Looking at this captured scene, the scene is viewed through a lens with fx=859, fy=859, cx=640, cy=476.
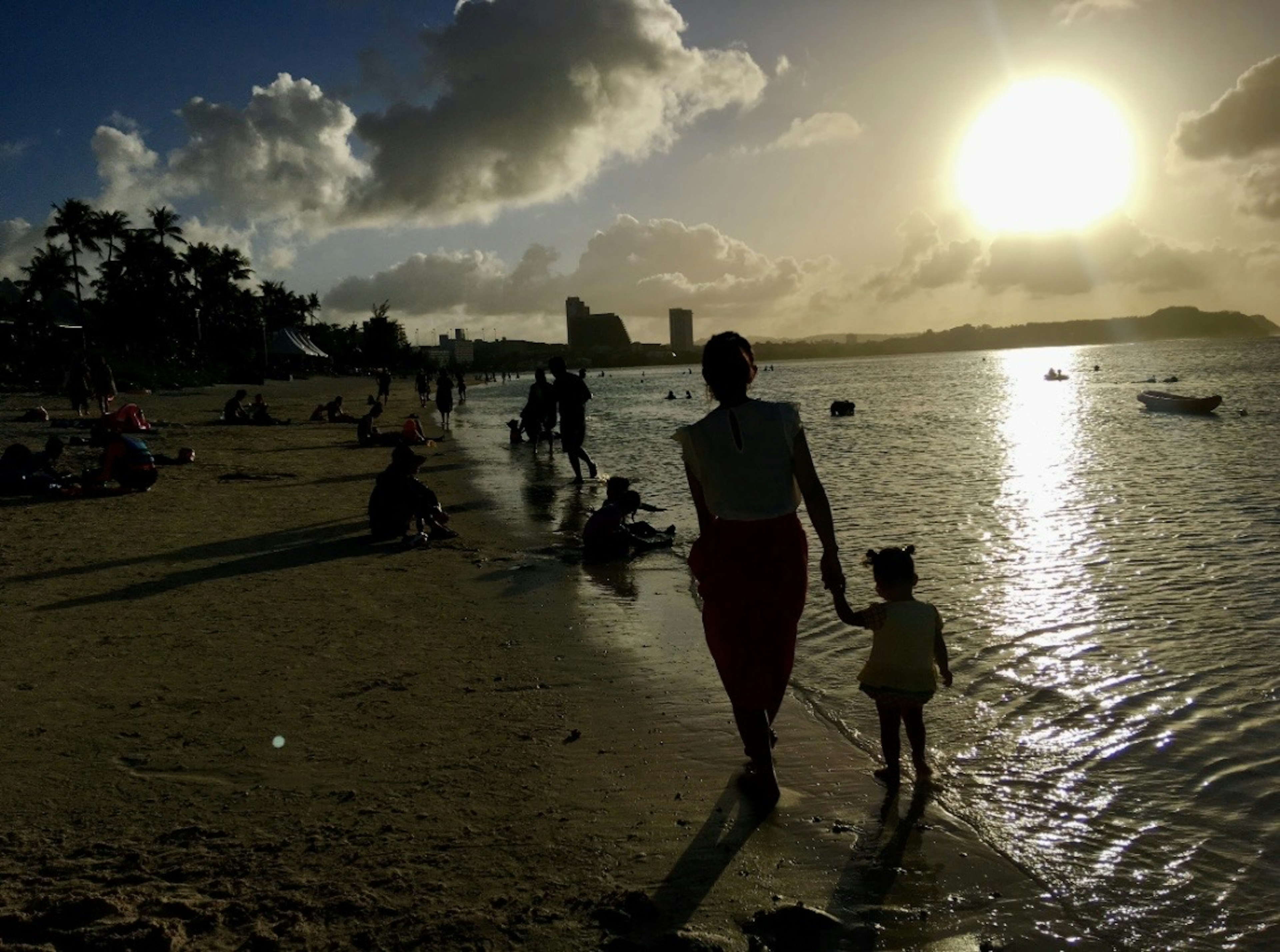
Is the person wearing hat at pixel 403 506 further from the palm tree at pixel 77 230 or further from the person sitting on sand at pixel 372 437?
the palm tree at pixel 77 230

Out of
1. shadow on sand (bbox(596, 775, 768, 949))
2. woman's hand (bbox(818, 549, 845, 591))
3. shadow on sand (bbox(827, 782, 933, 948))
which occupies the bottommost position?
shadow on sand (bbox(827, 782, 933, 948))

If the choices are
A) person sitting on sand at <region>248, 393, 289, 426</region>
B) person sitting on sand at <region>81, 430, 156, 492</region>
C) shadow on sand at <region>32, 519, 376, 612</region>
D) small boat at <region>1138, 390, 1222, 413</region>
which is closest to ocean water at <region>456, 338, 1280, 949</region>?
shadow on sand at <region>32, 519, 376, 612</region>

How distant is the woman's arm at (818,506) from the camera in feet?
12.0

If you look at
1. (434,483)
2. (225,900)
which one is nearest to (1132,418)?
(434,483)

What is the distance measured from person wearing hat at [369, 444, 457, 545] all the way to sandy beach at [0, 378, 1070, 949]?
2234 millimetres

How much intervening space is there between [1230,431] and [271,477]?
89.9ft

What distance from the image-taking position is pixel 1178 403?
116 ft

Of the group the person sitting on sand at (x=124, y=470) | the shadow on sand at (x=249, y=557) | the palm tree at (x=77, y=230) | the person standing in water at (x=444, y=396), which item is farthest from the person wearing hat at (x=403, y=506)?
the palm tree at (x=77, y=230)

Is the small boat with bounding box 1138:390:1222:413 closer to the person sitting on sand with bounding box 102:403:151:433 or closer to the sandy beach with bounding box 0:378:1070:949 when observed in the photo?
the sandy beach with bounding box 0:378:1070:949

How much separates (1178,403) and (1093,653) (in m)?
35.0

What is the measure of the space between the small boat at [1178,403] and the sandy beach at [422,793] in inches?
1313

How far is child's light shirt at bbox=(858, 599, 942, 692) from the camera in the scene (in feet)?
13.0

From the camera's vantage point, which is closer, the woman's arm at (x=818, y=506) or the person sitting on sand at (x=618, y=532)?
the woman's arm at (x=818, y=506)

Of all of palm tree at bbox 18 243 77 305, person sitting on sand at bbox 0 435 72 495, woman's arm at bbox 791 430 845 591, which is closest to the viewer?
woman's arm at bbox 791 430 845 591
